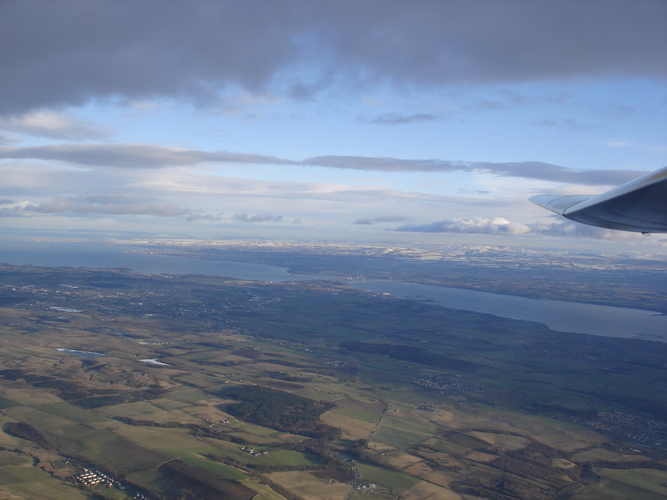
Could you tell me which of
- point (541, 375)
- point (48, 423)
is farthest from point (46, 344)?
point (541, 375)

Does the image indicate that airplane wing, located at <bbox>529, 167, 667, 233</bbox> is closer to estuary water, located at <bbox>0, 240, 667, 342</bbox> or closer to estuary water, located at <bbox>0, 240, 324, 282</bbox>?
estuary water, located at <bbox>0, 240, 667, 342</bbox>

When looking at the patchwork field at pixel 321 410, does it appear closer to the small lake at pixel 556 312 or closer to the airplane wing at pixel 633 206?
the small lake at pixel 556 312

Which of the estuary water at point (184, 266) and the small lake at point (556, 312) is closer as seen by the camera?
the small lake at point (556, 312)

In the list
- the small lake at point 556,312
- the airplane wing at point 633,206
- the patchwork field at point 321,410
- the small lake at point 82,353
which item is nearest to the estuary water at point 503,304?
the small lake at point 556,312

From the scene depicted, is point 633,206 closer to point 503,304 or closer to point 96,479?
point 96,479

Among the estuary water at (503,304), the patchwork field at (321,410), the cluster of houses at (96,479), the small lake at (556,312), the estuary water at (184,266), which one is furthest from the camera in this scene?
the estuary water at (184,266)

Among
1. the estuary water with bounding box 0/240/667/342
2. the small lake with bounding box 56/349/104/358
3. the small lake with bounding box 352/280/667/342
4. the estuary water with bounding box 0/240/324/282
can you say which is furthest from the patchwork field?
the estuary water with bounding box 0/240/324/282

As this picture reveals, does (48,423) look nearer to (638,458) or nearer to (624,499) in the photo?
(624,499)
